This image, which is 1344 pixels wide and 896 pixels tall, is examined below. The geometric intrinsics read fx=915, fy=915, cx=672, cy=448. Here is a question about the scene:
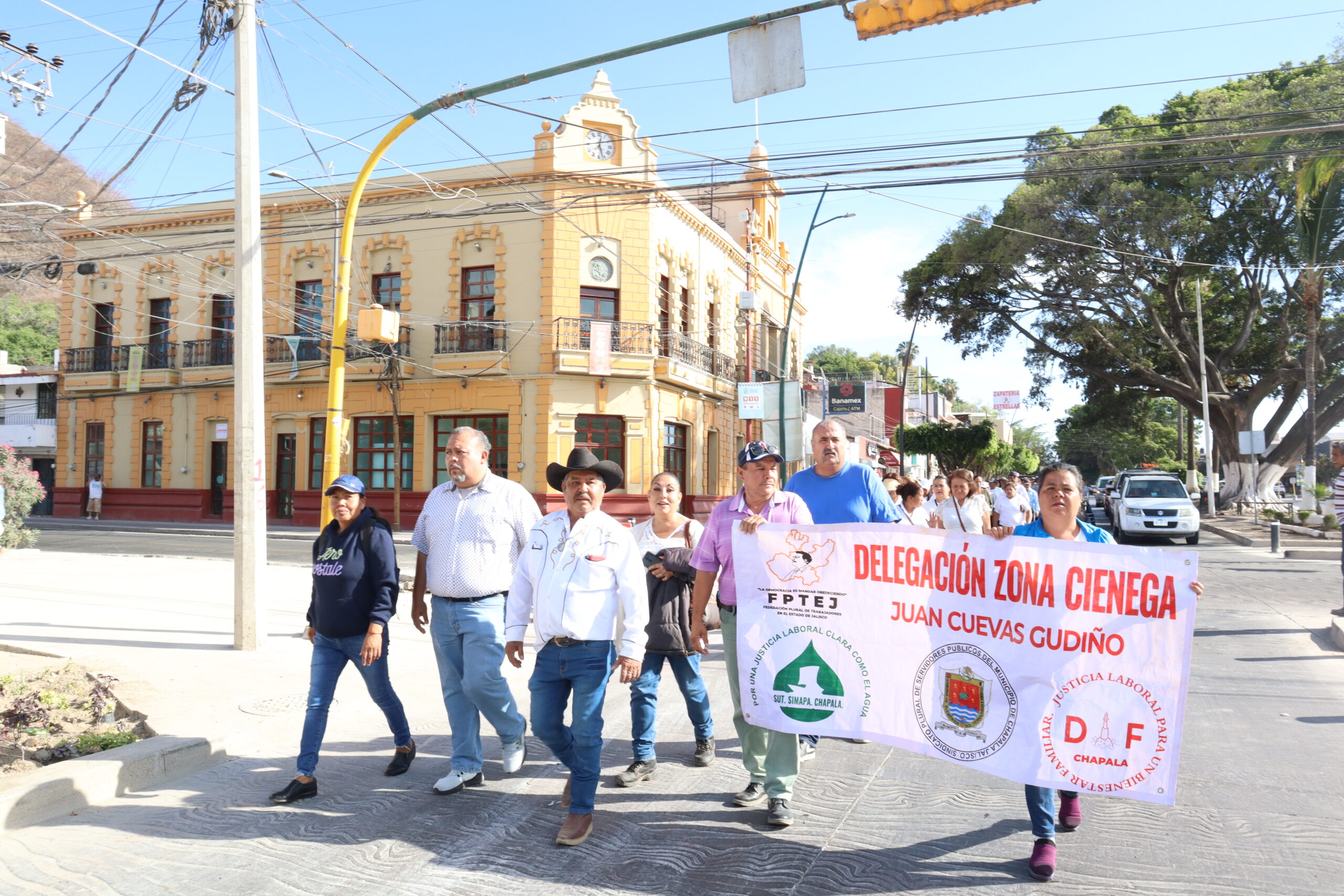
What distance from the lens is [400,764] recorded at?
5.34 metres

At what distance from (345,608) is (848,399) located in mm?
30721

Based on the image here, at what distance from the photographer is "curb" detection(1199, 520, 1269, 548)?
72.2ft

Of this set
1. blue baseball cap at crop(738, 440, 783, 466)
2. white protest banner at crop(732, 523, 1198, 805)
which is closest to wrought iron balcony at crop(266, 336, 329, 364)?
blue baseball cap at crop(738, 440, 783, 466)

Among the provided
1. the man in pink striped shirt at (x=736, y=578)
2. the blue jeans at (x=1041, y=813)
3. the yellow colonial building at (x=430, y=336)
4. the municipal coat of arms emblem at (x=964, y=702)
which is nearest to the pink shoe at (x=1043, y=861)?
the blue jeans at (x=1041, y=813)

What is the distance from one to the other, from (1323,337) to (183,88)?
36.2 metres

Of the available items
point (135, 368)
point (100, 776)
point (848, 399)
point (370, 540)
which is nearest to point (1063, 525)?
point (370, 540)

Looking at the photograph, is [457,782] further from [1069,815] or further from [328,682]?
[1069,815]

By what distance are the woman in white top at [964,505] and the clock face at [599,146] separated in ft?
67.9

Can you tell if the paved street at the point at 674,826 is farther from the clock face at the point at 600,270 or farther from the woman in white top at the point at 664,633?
the clock face at the point at 600,270

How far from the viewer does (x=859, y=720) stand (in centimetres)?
455

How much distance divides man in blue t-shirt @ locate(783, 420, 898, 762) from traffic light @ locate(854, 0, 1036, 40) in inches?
139

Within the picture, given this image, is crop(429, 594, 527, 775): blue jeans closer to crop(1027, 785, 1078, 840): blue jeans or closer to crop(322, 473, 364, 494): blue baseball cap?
crop(322, 473, 364, 494): blue baseball cap

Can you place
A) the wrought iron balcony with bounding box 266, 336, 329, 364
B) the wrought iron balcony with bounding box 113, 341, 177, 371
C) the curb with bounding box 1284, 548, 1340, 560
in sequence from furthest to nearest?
the wrought iron balcony with bounding box 113, 341, 177, 371
the wrought iron balcony with bounding box 266, 336, 329, 364
the curb with bounding box 1284, 548, 1340, 560

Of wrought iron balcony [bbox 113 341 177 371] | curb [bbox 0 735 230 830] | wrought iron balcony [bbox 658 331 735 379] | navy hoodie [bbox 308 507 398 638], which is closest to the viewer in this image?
curb [bbox 0 735 230 830]
